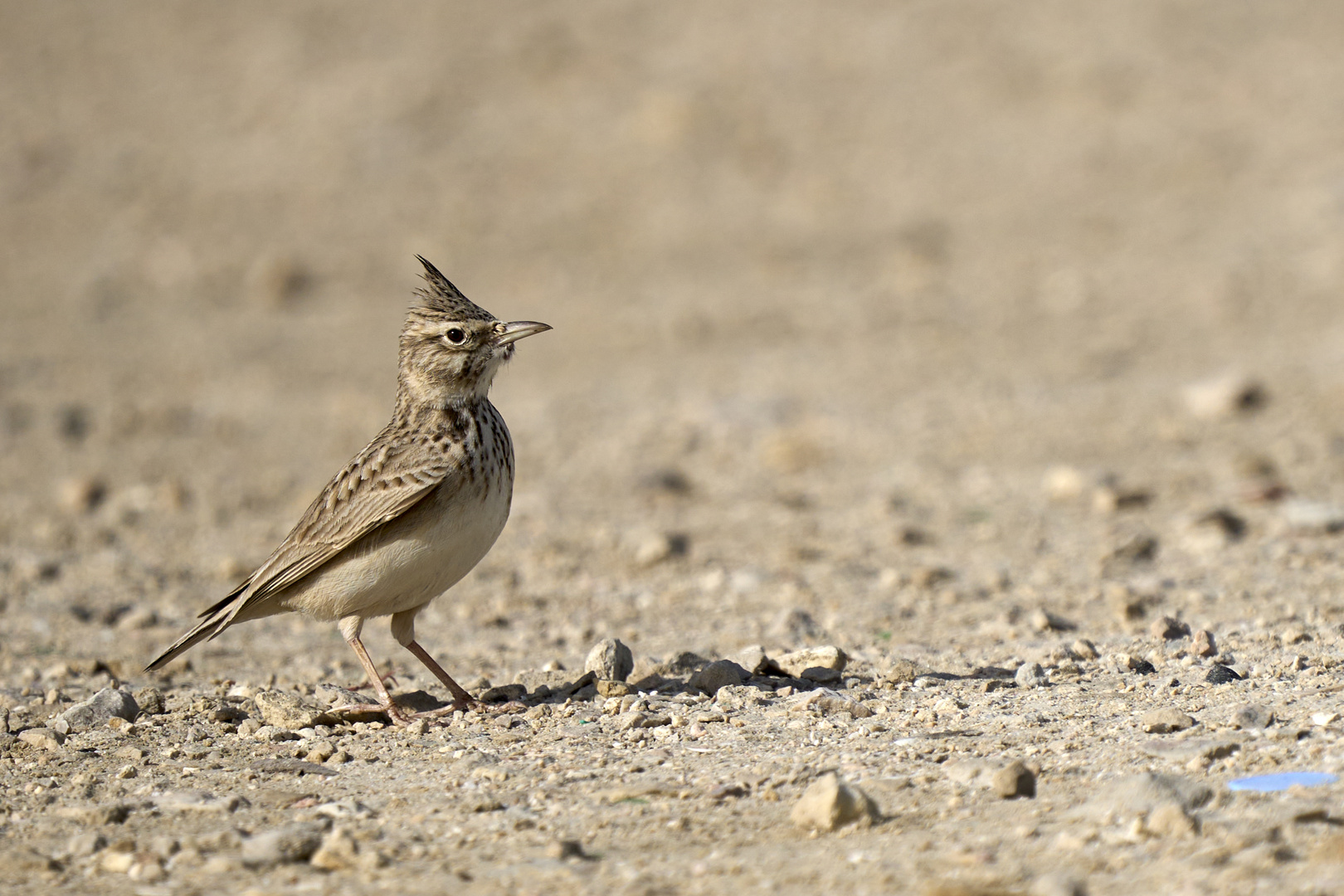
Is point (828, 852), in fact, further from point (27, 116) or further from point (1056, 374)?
point (27, 116)

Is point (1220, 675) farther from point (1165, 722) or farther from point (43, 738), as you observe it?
point (43, 738)

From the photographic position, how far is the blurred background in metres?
8.65

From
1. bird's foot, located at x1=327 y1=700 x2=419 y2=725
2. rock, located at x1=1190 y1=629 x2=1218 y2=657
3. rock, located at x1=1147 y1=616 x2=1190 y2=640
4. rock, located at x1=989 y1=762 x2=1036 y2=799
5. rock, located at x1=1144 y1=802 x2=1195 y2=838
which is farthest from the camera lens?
rock, located at x1=1147 y1=616 x2=1190 y2=640

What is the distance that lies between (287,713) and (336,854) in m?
1.37

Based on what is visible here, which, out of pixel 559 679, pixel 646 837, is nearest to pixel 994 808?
pixel 646 837

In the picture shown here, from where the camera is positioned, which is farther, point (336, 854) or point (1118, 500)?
point (1118, 500)

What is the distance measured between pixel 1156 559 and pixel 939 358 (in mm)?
4813

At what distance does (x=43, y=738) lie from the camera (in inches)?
204

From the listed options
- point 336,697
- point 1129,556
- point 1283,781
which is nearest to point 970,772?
point 1283,781

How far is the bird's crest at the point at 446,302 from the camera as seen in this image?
6.04 m

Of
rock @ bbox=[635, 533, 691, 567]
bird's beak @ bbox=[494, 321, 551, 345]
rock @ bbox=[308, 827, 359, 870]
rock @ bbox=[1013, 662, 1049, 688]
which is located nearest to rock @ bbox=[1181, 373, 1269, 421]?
rock @ bbox=[635, 533, 691, 567]

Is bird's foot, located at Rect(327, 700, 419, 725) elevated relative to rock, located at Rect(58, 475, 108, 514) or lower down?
lower down

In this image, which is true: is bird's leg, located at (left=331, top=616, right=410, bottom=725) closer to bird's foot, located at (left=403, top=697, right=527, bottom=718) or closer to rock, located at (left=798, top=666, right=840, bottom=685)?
bird's foot, located at (left=403, top=697, right=527, bottom=718)

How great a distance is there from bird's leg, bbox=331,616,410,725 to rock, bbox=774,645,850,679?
4.48ft
